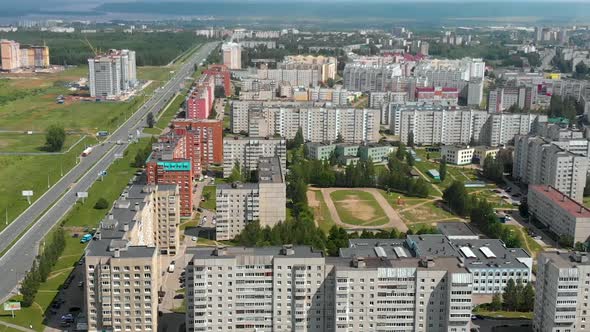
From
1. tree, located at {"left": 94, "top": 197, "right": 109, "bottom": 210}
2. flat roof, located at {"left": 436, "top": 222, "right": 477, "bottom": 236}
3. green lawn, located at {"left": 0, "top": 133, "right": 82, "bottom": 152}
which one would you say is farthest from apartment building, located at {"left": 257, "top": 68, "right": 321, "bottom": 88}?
flat roof, located at {"left": 436, "top": 222, "right": 477, "bottom": 236}

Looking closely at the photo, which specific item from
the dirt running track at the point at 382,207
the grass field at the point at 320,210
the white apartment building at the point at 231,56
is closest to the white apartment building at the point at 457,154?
the dirt running track at the point at 382,207

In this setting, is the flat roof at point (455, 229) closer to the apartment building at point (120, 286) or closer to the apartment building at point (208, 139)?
the apartment building at point (120, 286)

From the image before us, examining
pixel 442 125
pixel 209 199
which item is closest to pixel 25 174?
pixel 209 199

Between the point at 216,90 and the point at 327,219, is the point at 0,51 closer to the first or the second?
the point at 216,90

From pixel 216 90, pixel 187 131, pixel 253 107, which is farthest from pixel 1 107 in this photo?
pixel 187 131

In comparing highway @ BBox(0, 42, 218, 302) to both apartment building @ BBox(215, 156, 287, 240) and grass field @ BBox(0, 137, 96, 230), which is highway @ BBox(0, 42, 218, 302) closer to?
grass field @ BBox(0, 137, 96, 230)

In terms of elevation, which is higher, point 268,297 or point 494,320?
point 268,297
